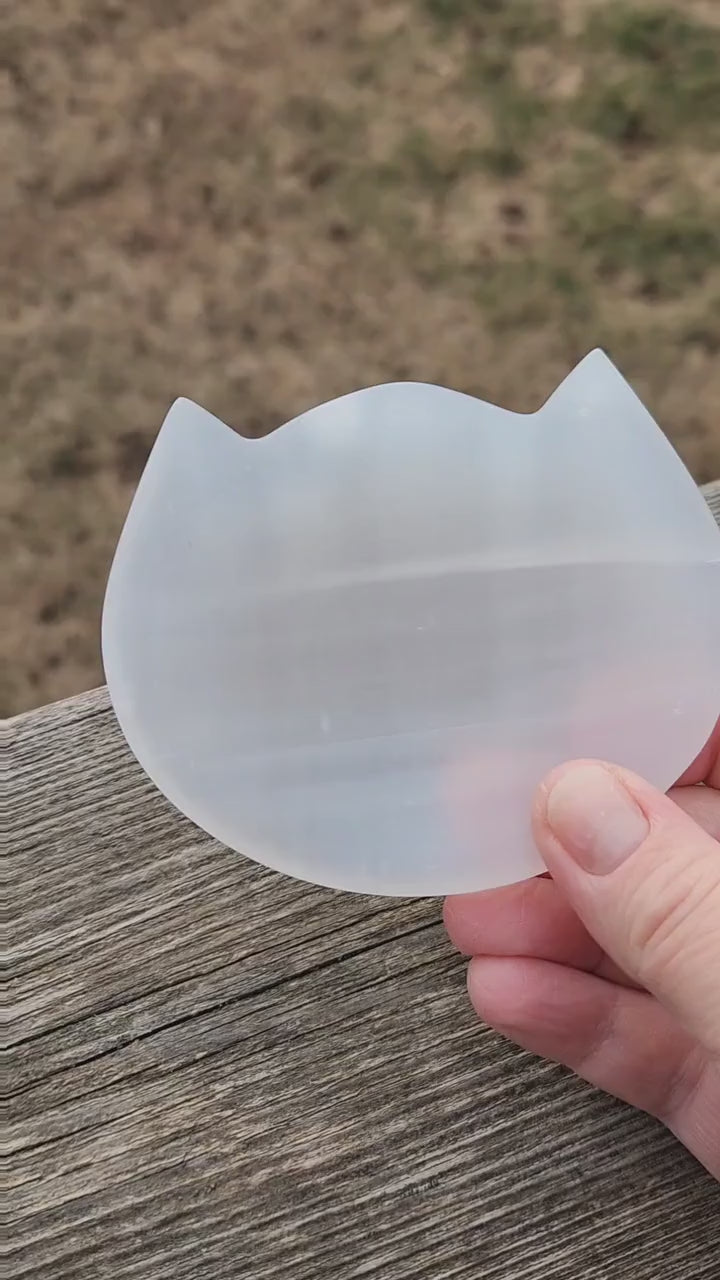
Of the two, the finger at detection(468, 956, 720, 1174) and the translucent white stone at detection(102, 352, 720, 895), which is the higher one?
the translucent white stone at detection(102, 352, 720, 895)

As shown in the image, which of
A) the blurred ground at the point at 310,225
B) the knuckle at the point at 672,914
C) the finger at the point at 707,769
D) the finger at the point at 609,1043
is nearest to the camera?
the knuckle at the point at 672,914

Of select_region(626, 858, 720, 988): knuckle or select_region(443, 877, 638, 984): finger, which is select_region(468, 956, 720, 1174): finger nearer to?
select_region(443, 877, 638, 984): finger

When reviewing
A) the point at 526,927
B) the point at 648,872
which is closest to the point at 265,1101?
the point at 526,927

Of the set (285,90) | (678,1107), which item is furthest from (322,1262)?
(285,90)

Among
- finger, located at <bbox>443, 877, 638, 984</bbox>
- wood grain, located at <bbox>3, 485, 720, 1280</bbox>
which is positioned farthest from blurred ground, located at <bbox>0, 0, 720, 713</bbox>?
finger, located at <bbox>443, 877, 638, 984</bbox>

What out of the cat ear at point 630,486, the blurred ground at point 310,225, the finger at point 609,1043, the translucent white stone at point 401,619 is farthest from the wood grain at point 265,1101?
the blurred ground at point 310,225

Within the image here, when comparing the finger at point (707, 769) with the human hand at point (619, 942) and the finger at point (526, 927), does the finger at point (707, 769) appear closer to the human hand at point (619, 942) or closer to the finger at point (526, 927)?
the human hand at point (619, 942)

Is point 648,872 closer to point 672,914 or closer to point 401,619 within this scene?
point 672,914

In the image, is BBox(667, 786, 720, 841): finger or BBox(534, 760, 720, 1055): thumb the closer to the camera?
BBox(534, 760, 720, 1055): thumb
